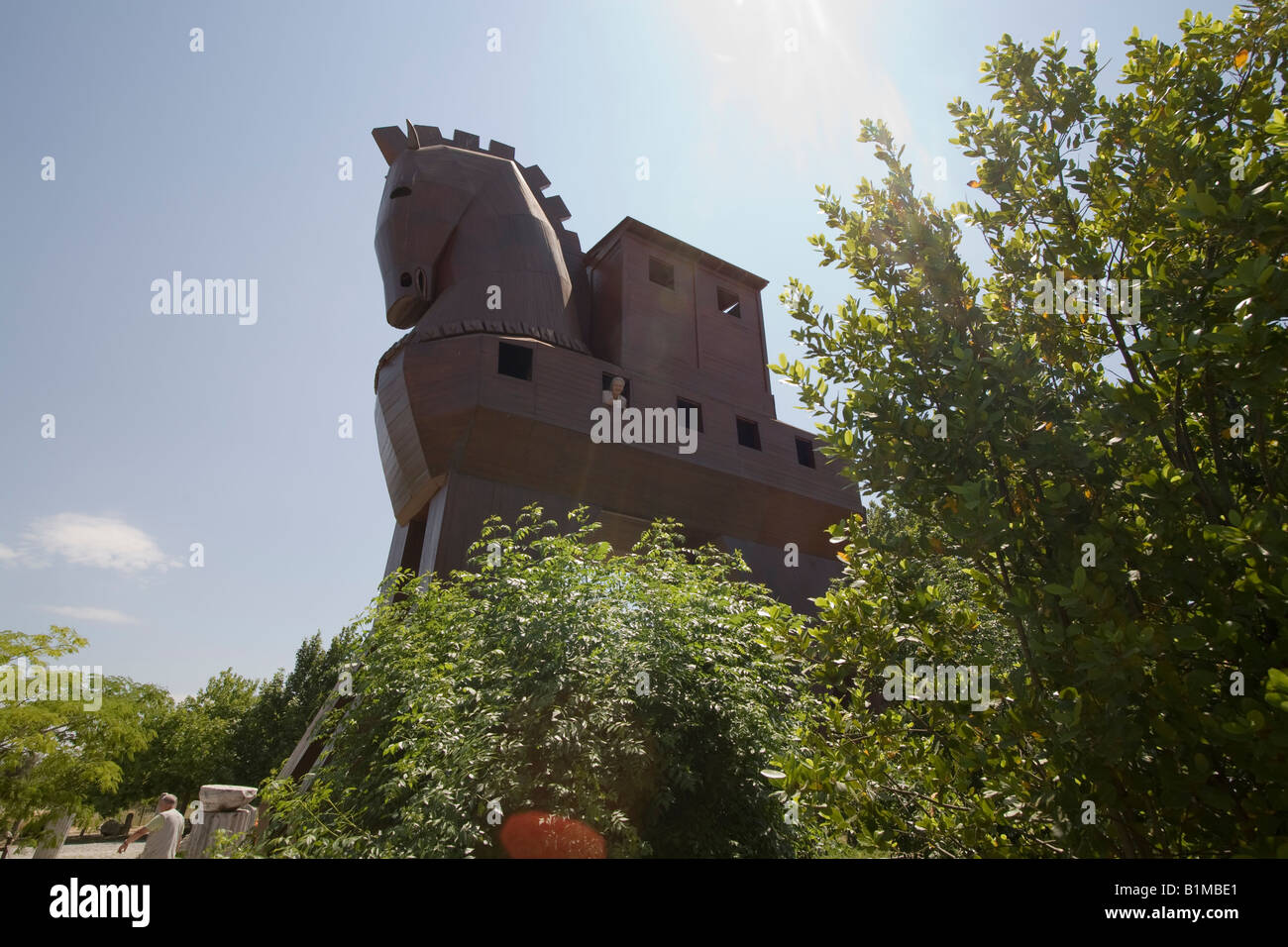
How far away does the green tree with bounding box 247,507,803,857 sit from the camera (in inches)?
213

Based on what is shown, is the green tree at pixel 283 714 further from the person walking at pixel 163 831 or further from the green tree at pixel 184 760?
the person walking at pixel 163 831

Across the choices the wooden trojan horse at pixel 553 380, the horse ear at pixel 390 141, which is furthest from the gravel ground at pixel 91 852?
the horse ear at pixel 390 141

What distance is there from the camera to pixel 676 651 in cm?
671

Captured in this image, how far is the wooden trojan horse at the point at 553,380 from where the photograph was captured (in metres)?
14.9

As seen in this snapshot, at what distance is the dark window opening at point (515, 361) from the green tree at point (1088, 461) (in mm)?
12509

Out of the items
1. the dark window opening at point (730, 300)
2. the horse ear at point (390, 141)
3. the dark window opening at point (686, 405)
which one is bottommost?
the dark window opening at point (686, 405)

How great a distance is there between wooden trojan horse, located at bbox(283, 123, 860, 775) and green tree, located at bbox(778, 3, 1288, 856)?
11.8m

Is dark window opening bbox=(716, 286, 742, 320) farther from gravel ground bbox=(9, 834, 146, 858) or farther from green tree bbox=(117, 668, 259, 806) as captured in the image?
green tree bbox=(117, 668, 259, 806)

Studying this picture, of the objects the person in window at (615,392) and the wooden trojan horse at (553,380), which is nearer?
the wooden trojan horse at (553,380)

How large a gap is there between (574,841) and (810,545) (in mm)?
15219

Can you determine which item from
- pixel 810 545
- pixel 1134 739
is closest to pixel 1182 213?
pixel 1134 739

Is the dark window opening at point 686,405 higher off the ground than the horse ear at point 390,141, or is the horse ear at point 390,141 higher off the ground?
the horse ear at point 390,141

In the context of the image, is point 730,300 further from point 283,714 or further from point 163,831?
point 283,714
